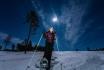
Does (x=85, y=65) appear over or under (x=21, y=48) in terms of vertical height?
under

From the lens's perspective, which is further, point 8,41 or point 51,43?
→ point 8,41

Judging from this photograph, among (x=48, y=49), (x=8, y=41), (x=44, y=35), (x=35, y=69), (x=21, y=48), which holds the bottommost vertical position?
(x=35, y=69)

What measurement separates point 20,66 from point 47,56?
17.3 m

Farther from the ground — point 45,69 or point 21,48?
point 21,48

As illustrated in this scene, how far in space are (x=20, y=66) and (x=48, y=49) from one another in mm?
17225

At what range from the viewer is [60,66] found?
72.1 ft

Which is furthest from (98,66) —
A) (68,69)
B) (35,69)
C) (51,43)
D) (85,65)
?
(51,43)

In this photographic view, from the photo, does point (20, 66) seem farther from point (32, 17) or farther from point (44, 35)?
point (32, 17)

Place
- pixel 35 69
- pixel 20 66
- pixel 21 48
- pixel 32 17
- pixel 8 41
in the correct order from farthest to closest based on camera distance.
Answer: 1. pixel 8 41
2. pixel 21 48
3. pixel 32 17
4. pixel 20 66
5. pixel 35 69

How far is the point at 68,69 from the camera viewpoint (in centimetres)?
2109

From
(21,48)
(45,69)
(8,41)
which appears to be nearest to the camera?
(45,69)

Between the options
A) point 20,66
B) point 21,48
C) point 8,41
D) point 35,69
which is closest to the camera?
point 35,69

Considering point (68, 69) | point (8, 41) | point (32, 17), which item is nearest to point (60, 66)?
point (68, 69)

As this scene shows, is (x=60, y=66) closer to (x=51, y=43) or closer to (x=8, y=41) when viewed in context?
(x=51, y=43)
